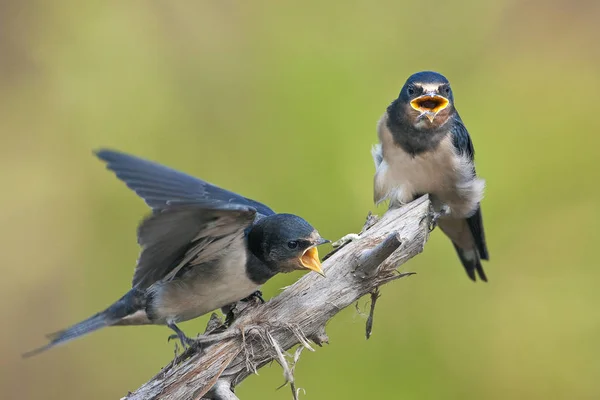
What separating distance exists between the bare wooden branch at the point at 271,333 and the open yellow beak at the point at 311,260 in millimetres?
28

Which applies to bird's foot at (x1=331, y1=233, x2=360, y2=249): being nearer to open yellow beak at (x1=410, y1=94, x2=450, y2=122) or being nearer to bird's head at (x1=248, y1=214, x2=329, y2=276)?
bird's head at (x1=248, y1=214, x2=329, y2=276)

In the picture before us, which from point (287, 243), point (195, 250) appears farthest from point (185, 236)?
point (287, 243)

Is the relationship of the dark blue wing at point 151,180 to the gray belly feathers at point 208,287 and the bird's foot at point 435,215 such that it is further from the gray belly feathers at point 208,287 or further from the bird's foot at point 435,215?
the bird's foot at point 435,215

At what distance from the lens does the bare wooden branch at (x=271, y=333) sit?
1745 mm

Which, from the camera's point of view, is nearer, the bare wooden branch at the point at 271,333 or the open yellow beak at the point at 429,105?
the bare wooden branch at the point at 271,333

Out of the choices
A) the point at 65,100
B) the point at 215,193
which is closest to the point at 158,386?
the point at 215,193

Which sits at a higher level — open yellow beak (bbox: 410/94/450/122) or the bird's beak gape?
open yellow beak (bbox: 410/94/450/122)

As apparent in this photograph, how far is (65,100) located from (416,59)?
1294mm

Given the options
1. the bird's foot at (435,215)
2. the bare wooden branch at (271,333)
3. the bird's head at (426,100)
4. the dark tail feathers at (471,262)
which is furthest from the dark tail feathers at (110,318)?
the dark tail feathers at (471,262)

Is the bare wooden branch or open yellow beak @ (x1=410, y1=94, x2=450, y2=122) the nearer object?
the bare wooden branch

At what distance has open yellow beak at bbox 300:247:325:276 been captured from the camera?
1814 mm

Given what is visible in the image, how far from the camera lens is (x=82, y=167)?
127 inches

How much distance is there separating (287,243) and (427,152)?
0.67m

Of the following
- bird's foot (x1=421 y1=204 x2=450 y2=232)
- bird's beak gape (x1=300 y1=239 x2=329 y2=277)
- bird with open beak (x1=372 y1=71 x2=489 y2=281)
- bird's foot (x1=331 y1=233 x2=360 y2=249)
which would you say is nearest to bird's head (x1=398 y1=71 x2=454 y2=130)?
bird with open beak (x1=372 y1=71 x2=489 y2=281)
